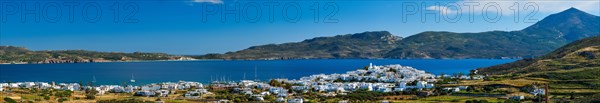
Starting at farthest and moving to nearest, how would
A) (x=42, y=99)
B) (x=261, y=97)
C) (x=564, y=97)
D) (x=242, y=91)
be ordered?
(x=242, y=91) → (x=261, y=97) → (x=564, y=97) → (x=42, y=99)

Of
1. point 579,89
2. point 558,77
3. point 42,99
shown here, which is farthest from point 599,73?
point 42,99

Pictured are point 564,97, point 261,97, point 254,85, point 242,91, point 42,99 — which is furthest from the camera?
point 254,85

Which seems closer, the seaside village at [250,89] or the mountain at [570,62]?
the seaside village at [250,89]

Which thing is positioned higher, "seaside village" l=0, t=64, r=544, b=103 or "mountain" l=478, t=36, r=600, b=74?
"mountain" l=478, t=36, r=600, b=74

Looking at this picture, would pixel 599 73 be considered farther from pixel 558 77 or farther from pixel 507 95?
pixel 507 95

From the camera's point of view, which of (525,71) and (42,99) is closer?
(42,99)

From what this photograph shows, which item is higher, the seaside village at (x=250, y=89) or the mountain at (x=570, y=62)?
the mountain at (x=570, y=62)

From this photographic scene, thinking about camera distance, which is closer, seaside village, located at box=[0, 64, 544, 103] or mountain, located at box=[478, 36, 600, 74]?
seaside village, located at box=[0, 64, 544, 103]

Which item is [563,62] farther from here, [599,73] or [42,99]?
[42,99]

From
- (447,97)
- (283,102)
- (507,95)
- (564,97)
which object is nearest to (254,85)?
(283,102)

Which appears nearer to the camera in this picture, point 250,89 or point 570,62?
point 250,89

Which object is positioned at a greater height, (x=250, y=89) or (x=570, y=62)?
(x=570, y=62)
